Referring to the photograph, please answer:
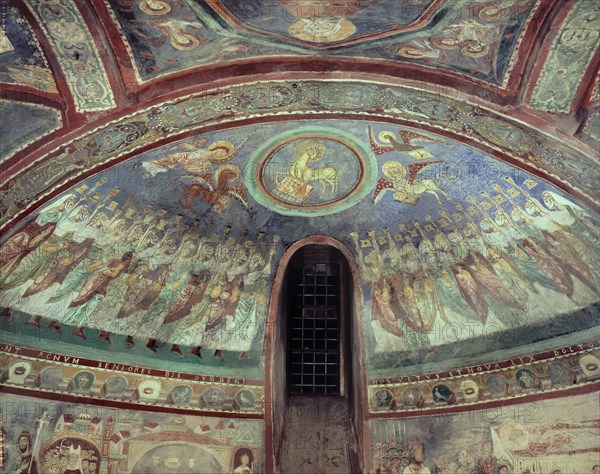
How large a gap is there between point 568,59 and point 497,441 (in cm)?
607

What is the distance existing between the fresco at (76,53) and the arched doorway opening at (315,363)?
4.80 metres

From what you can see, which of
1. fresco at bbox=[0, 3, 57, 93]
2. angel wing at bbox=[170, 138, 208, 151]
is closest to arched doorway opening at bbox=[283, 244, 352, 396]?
angel wing at bbox=[170, 138, 208, 151]

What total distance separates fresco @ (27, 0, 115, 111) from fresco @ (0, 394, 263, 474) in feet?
16.1

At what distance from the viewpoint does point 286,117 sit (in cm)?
1118

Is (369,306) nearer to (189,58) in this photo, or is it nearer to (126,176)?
(126,176)

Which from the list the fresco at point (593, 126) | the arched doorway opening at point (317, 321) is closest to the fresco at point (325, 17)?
the fresco at point (593, 126)

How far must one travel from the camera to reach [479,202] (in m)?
12.3

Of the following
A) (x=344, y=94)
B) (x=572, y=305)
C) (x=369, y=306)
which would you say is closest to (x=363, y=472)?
(x=369, y=306)

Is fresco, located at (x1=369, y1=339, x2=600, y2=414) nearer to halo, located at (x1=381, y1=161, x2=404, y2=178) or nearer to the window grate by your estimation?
the window grate

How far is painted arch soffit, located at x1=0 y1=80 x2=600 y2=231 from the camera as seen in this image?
1048cm

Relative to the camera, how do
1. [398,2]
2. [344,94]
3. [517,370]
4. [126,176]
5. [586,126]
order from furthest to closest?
[517,370] < [126,176] < [344,94] < [586,126] < [398,2]

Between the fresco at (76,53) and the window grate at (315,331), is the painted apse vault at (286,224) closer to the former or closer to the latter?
the fresco at (76,53)

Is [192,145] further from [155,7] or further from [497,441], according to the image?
[497,441]

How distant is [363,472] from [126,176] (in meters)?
5.99
